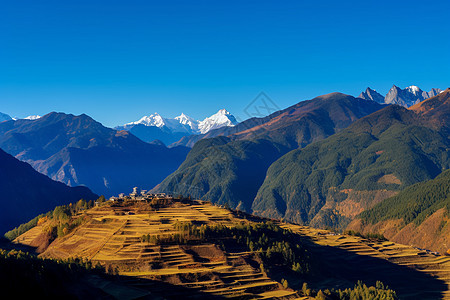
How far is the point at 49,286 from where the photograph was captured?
12469cm

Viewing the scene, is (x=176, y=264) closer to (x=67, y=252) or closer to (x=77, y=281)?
(x=77, y=281)

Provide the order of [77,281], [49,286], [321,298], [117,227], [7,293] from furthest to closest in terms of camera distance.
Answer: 1. [117,227]
2. [321,298]
3. [77,281]
4. [49,286]
5. [7,293]

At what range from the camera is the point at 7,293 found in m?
111

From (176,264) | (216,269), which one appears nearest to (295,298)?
(216,269)

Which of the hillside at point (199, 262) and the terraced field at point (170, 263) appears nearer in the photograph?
the terraced field at point (170, 263)

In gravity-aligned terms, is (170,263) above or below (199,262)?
above

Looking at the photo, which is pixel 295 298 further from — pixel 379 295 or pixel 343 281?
pixel 343 281

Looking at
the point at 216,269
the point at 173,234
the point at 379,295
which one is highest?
the point at 173,234

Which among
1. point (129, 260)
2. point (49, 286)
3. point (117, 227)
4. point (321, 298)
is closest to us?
point (49, 286)

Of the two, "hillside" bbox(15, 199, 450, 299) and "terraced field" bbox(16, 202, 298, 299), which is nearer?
"terraced field" bbox(16, 202, 298, 299)

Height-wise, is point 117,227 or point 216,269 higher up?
point 117,227

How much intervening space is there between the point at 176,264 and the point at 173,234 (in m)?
20.4

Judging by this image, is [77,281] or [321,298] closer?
[77,281]

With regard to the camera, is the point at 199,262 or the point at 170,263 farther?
the point at 199,262
